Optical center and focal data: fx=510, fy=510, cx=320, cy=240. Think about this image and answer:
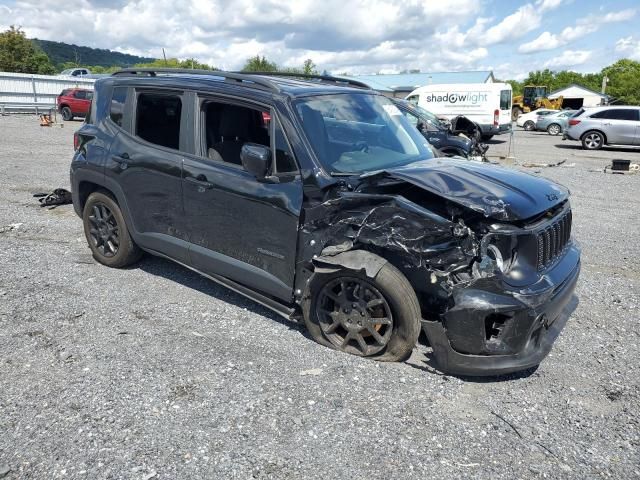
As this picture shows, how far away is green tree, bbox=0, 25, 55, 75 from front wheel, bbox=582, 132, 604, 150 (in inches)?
1952

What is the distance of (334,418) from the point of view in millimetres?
3047

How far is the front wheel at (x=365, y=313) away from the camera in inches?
131

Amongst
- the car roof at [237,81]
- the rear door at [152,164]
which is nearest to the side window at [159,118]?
the rear door at [152,164]

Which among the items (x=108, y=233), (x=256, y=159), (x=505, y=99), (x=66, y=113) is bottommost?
(x=108, y=233)

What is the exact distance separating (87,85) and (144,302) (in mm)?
34053

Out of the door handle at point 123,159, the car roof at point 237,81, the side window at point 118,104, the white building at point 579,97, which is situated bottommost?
the door handle at point 123,159

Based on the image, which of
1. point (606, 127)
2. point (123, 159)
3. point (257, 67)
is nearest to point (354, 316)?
point (123, 159)

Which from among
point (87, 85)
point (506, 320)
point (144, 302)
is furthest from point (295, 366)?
point (87, 85)

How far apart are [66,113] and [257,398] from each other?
2704 centimetres

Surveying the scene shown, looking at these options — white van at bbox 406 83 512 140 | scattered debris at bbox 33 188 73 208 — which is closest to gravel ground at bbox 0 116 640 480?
scattered debris at bbox 33 188 73 208

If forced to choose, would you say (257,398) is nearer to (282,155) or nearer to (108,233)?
(282,155)

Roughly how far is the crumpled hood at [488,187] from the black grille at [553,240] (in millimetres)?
146

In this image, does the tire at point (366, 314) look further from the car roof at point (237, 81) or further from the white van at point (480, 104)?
the white van at point (480, 104)

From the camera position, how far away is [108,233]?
5309 mm
